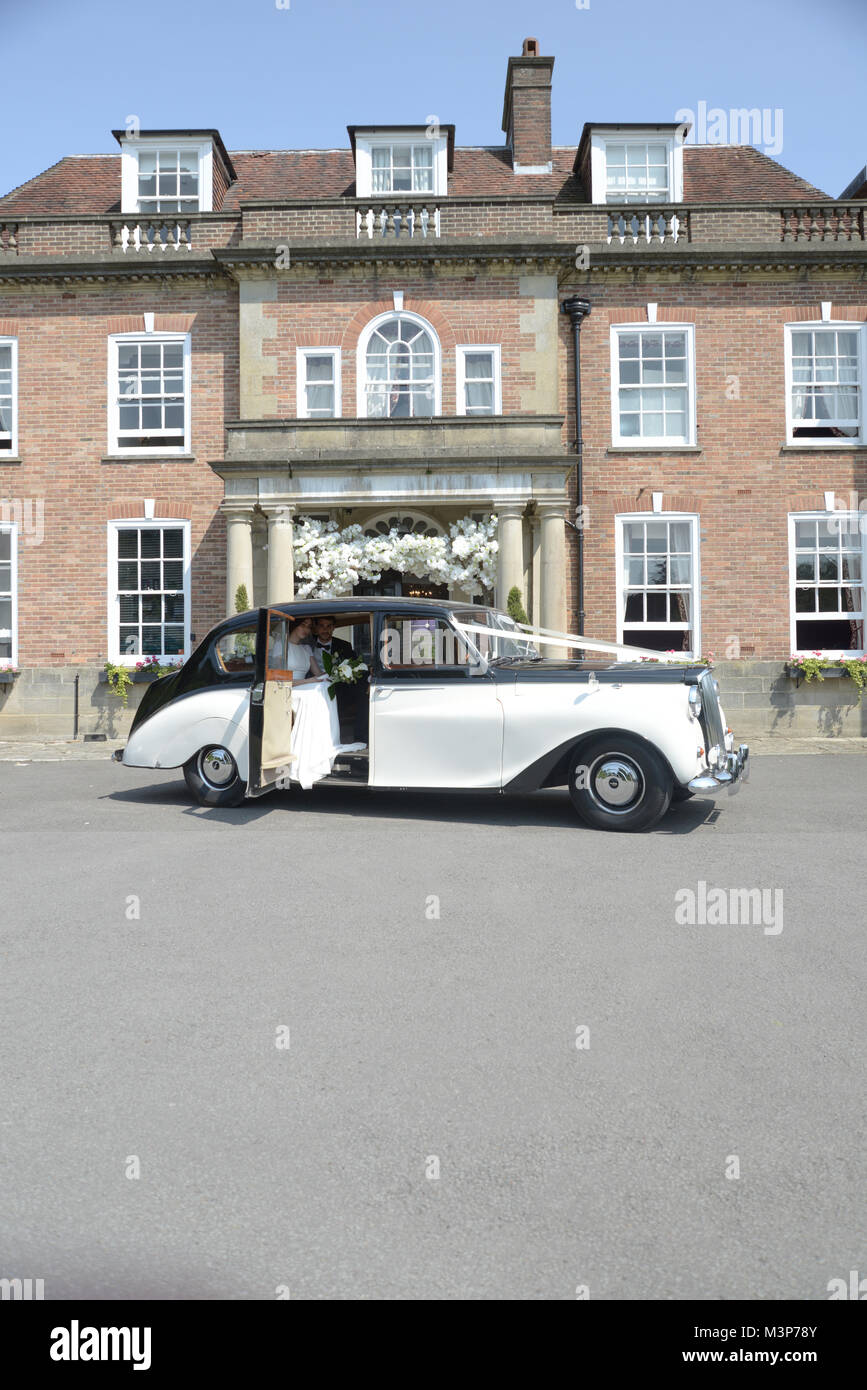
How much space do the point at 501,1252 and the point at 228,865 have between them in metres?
4.80

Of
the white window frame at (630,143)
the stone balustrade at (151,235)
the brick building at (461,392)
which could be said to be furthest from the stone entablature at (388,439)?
the white window frame at (630,143)

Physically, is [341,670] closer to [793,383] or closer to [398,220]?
[398,220]

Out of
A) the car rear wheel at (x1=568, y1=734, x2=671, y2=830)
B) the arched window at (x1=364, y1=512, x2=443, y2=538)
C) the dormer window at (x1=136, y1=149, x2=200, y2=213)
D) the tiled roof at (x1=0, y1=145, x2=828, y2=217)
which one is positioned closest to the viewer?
the car rear wheel at (x1=568, y1=734, x2=671, y2=830)

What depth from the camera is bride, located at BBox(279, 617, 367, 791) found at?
9.28 metres

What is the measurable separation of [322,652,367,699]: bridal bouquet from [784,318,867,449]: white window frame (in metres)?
10.9

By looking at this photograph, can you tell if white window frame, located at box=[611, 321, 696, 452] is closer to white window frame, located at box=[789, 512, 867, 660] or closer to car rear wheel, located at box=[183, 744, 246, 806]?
white window frame, located at box=[789, 512, 867, 660]

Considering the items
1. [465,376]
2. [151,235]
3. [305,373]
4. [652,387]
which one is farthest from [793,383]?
[151,235]

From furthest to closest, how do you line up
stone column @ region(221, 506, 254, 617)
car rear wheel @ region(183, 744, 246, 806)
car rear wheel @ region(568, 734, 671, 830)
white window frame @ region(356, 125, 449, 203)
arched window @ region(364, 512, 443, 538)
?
white window frame @ region(356, 125, 449, 203) < arched window @ region(364, 512, 443, 538) < stone column @ region(221, 506, 254, 617) < car rear wheel @ region(183, 744, 246, 806) < car rear wheel @ region(568, 734, 671, 830)

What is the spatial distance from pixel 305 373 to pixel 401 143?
15.5ft

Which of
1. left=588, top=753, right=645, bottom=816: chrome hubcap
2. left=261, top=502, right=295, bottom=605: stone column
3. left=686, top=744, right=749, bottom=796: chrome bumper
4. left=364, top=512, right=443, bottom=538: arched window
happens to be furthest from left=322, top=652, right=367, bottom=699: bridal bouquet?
left=364, top=512, right=443, bottom=538: arched window

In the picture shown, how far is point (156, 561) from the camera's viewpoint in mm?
18078

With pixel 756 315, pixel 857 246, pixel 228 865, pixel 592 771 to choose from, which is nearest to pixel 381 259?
pixel 756 315

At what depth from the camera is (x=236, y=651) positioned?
9.93 metres
